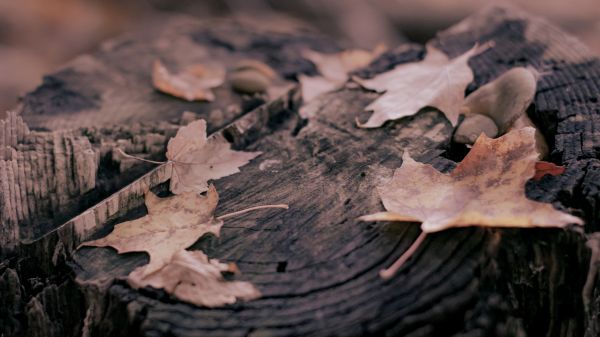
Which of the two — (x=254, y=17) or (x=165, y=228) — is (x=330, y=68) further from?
(x=254, y=17)

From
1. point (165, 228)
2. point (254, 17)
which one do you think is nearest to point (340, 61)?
point (165, 228)

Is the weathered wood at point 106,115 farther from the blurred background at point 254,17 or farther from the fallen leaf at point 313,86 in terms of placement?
the blurred background at point 254,17

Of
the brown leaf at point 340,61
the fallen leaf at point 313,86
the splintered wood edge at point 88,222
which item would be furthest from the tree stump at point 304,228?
the brown leaf at point 340,61

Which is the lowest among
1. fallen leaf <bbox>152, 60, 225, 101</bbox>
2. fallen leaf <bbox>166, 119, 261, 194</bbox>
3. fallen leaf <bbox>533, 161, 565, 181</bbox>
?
fallen leaf <bbox>533, 161, 565, 181</bbox>

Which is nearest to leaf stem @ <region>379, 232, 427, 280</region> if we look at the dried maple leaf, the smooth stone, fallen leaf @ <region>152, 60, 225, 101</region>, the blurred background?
the dried maple leaf

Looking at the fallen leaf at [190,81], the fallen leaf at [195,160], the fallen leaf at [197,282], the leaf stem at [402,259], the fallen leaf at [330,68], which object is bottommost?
the leaf stem at [402,259]

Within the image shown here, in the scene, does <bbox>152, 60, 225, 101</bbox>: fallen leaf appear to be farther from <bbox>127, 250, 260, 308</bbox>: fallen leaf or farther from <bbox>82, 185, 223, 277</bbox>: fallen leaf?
<bbox>127, 250, 260, 308</bbox>: fallen leaf
